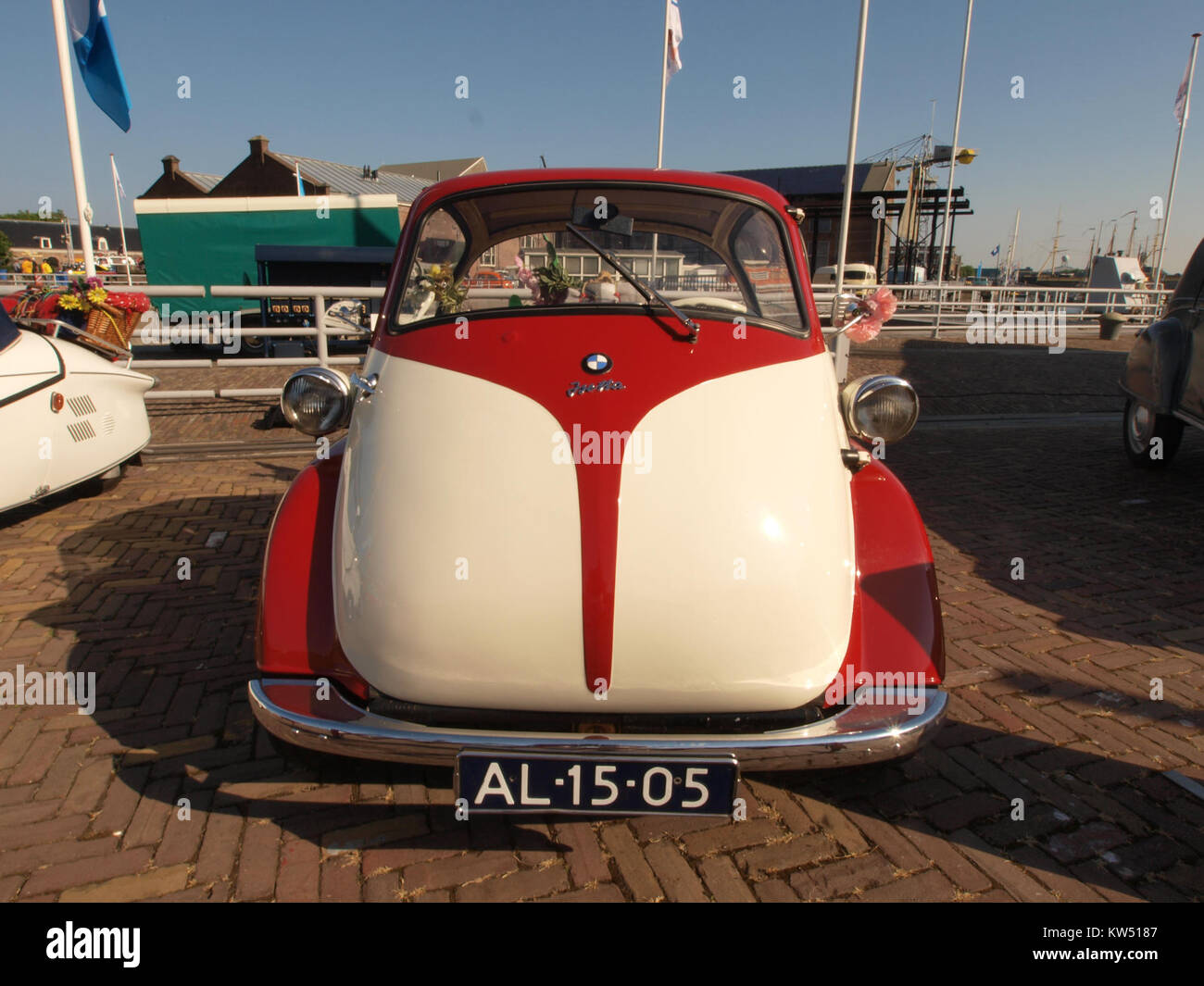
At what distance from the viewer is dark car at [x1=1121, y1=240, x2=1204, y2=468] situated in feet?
18.9

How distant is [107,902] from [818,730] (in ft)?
5.96

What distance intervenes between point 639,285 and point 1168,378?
17.8 ft

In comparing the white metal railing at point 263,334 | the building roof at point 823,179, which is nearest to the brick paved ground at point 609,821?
the white metal railing at point 263,334

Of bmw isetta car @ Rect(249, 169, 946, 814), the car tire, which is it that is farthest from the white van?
bmw isetta car @ Rect(249, 169, 946, 814)

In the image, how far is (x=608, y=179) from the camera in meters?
2.89

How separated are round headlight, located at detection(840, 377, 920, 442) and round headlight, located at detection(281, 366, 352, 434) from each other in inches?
71.2

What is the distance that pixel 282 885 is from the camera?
2.01 m

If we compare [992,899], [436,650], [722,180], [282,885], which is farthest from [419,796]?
[722,180]

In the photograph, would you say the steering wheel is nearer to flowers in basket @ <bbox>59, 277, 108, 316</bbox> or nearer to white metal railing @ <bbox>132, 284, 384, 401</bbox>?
white metal railing @ <bbox>132, 284, 384, 401</bbox>

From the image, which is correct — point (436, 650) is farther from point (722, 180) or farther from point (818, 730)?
point (722, 180)

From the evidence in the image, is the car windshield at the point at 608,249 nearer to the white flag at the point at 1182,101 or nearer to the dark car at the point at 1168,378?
the dark car at the point at 1168,378

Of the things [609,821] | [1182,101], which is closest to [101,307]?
[609,821]

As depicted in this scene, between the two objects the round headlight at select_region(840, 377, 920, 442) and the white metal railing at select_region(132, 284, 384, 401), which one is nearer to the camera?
the round headlight at select_region(840, 377, 920, 442)
